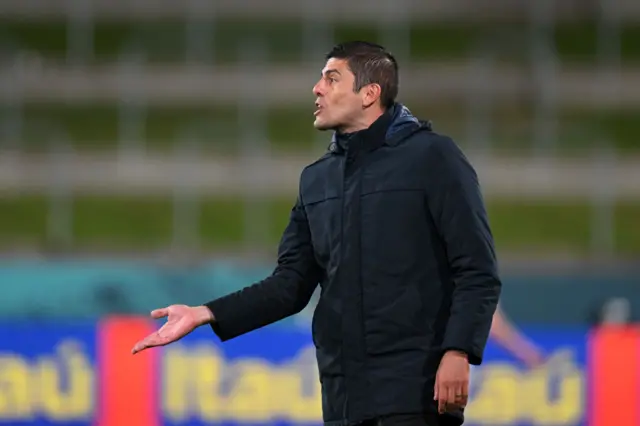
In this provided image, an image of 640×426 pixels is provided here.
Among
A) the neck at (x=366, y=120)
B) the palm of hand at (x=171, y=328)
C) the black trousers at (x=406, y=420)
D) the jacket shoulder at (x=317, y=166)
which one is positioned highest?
the neck at (x=366, y=120)

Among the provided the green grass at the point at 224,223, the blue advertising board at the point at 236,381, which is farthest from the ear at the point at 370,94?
the green grass at the point at 224,223

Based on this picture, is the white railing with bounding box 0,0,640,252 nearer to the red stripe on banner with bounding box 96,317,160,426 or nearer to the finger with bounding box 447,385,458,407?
the red stripe on banner with bounding box 96,317,160,426

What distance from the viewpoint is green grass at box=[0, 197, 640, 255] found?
12.9m

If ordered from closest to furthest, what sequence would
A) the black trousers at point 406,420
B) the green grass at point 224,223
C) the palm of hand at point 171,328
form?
the black trousers at point 406,420, the palm of hand at point 171,328, the green grass at point 224,223

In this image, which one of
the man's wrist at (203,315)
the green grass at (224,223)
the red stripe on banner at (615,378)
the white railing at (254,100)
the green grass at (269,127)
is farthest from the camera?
the green grass at (269,127)

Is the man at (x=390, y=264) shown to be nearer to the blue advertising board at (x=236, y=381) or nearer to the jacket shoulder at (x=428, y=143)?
the jacket shoulder at (x=428, y=143)

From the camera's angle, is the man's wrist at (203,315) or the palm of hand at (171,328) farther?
the man's wrist at (203,315)

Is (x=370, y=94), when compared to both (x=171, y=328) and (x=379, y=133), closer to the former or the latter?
(x=379, y=133)

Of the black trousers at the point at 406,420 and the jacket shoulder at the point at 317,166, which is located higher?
the jacket shoulder at the point at 317,166

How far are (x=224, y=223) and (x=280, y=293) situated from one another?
9590mm

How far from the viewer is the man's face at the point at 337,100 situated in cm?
Answer: 372

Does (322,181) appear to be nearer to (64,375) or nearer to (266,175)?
(64,375)

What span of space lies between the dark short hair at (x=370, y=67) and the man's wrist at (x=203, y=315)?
80 cm

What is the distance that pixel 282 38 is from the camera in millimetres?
16516
